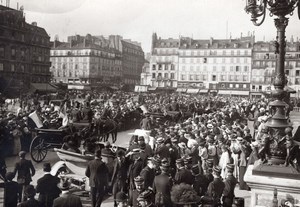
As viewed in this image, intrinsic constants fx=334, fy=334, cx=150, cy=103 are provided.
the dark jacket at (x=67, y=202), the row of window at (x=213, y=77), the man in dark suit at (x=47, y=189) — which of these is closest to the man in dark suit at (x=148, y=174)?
the man in dark suit at (x=47, y=189)

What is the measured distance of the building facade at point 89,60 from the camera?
83.0 meters

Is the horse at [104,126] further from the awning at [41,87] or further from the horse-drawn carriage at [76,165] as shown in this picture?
the awning at [41,87]

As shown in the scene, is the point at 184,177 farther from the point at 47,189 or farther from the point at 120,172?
the point at 47,189

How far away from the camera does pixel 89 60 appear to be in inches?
3246

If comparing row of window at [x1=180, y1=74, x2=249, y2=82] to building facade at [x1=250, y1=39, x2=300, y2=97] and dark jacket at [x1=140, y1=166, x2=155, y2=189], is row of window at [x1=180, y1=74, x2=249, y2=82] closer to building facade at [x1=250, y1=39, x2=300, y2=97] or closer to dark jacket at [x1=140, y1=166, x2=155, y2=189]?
building facade at [x1=250, y1=39, x2=300, y2=97]

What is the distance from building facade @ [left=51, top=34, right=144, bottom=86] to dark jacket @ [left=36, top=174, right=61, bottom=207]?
228 ft

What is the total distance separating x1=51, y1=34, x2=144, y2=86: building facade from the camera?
272 feet

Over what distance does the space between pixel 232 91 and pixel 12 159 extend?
2753 inches

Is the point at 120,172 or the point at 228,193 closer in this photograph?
the point at 228,193

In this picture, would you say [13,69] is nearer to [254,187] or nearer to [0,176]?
[0,176]

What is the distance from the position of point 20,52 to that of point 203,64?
154ft

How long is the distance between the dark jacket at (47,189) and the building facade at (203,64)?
7407cm

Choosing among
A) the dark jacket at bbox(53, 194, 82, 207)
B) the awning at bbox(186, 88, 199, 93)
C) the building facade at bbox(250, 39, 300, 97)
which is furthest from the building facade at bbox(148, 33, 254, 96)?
the dark jacket at bbox(53, 194, 82, 207)

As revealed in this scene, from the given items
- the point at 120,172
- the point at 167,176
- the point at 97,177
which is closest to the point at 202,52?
the point at 120,172
